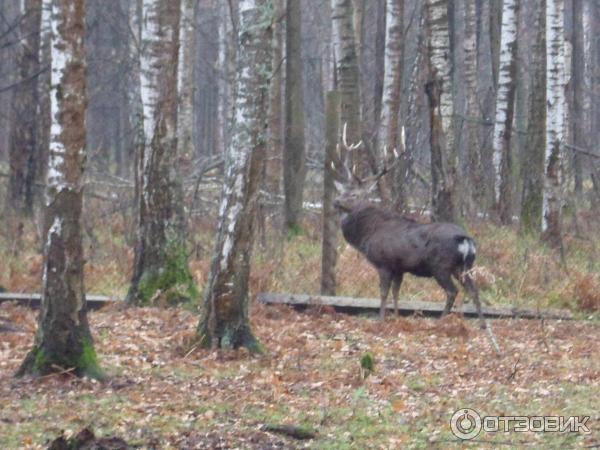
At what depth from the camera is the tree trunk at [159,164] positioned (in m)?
12.8

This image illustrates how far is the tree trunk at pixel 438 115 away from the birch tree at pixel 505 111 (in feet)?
18.6

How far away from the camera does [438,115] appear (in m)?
15.6

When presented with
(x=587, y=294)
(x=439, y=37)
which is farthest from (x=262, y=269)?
(x=439, y=37)

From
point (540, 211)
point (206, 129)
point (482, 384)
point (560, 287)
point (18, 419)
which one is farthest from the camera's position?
point (206, 129)

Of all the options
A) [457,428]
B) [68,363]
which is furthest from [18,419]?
[457,428]

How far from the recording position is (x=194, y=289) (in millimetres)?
13531

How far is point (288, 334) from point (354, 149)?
3019 mm

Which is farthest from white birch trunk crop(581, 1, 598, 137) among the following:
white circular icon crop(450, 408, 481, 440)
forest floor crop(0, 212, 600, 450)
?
white circular icon crop(450, 408, 481, 440)

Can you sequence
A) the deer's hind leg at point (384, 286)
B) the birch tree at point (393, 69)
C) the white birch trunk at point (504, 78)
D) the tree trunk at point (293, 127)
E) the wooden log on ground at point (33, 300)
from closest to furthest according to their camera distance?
1. the wooden log on ground at point (33, 300)
2. the deer's hind leg at point (384, 286)
3. the tree trunk at point (293, 127)
4. the birch tree at point (393, 69)
5. the white birch trunk at point (504, 78)

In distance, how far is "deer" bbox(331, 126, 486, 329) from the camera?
530 inches

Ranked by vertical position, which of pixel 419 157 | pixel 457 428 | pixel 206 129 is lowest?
pixel 457 428

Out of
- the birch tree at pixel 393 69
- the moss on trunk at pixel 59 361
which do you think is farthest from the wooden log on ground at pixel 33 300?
the birch tree at pixel 393 69

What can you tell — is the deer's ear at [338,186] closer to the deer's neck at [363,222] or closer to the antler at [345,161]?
the antler at [345,161]

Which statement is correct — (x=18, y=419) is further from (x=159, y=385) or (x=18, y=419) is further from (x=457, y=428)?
(x=457, y=428)
